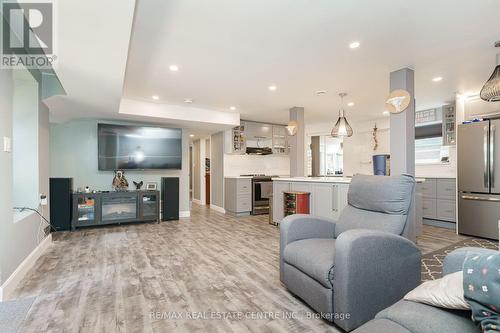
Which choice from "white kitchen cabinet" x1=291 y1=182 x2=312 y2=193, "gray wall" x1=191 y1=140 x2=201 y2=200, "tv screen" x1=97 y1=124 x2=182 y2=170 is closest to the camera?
"white kitchen cabinet" x1=291 y1=182 x2=312 y2=193

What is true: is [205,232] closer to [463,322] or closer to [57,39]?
[57,39]

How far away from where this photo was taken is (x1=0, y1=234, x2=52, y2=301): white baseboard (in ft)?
7.02

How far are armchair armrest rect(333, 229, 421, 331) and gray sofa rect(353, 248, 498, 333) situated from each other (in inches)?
17.6

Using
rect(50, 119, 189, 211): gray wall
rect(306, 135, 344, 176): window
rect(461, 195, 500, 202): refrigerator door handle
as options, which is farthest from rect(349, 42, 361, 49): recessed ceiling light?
rect(306, 135, 344, 176): window

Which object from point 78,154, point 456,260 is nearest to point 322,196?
point 456,260

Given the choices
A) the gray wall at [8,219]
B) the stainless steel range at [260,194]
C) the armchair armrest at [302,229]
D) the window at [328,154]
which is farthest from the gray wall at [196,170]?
the armchair armrest at [302,229]

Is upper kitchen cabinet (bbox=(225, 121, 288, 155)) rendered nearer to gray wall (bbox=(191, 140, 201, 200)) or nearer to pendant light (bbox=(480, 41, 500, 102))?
gray wall (bbox=(191, 140, 201, 200))

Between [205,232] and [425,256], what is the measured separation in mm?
3132

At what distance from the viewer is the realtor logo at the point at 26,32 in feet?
5.74

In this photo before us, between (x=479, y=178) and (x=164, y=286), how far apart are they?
463cm

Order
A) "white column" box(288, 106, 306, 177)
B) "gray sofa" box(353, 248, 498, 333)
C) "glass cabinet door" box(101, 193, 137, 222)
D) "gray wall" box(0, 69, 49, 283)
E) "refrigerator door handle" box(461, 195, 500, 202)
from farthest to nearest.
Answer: "white column" box(288, 106, 306, 177) < "glass cabinet door" box(101, 193, 137, 222) < "refrigerator door handle" box(461, 195, 500, 202) < "gray wall" box(0, 69, 49, 283) < "gray sofa" box(353, 248, 498, 333)

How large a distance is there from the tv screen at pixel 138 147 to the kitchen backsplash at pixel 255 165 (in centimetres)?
144

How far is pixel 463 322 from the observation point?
970mm

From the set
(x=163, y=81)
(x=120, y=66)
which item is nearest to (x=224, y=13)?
(x=120, y=66)
